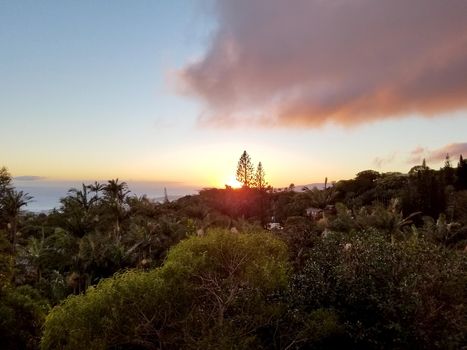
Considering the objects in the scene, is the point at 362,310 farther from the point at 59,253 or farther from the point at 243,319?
the point at 59,253

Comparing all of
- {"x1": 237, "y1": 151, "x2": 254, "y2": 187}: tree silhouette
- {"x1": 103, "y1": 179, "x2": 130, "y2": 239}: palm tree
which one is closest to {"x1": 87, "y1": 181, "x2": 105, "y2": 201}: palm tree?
{"x1": 103, "y1": 179, "x2": 130, "y2": 239}: palm tree

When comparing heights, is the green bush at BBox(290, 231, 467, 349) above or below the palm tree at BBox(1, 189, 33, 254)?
below

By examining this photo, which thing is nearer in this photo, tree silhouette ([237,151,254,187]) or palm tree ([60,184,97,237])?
palm tree ([60,184,97,237])

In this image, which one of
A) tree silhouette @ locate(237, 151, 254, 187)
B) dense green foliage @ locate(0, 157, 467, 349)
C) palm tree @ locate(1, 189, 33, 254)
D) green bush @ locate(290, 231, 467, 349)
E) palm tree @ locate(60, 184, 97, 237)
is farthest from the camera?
tree silhouette @ locate(237, 151, 254, 187)

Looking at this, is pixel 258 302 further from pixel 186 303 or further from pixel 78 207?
pixel 78 207

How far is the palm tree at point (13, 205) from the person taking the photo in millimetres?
46688

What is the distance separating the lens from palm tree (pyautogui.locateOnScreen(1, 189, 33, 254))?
46688 millimetres

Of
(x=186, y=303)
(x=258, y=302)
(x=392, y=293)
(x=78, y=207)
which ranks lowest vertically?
(x=258, y=302)

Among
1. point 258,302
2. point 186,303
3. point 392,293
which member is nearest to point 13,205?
point 186,303

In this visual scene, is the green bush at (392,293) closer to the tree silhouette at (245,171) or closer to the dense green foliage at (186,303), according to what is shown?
the dense green foliage at (186,303)

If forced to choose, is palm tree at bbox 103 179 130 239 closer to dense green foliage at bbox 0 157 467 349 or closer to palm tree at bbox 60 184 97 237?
palm tree at bbox 60 184 97 237

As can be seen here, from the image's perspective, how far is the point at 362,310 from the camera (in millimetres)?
17391

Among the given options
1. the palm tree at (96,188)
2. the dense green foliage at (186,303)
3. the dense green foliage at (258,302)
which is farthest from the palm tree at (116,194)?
the dense green foliage at (186,303)

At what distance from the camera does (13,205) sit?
46781 millimetres
